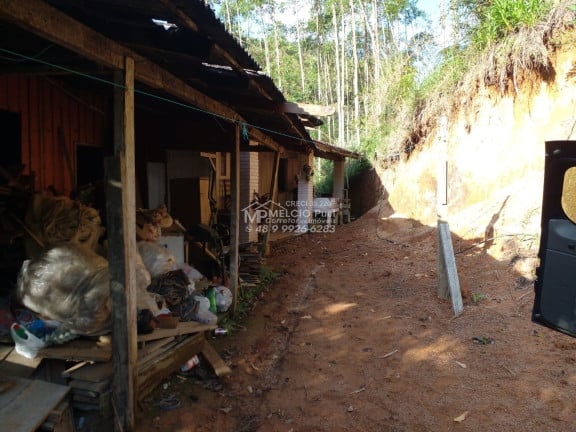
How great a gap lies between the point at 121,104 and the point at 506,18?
9.66m

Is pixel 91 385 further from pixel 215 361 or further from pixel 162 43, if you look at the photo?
pixel 162 43

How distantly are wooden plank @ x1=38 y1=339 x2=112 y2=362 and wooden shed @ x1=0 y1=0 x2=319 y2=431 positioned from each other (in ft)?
0.15

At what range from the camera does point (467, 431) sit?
10.5 feet

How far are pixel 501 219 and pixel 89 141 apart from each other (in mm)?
7461

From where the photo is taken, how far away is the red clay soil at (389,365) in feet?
11.1

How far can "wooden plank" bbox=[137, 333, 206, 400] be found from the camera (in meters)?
3.38

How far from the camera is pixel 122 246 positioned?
118 inches

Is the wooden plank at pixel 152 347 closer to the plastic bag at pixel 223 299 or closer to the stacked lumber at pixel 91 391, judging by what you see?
the stacked lumber at pixel 91 391

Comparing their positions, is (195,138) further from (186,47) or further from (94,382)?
(94,382)

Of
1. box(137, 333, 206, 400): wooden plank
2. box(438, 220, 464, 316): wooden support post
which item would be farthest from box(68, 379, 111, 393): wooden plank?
box(438, 220, 464, 316): wooden support post

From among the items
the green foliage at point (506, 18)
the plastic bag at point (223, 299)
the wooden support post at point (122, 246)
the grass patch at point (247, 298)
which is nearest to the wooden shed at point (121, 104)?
the wooden support post at point (122, 246)

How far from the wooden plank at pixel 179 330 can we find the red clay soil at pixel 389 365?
1.43 ft

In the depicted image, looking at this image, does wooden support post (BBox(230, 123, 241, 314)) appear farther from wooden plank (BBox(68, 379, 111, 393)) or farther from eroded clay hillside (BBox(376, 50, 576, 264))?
eroded clay hillside (BBox(376, 50, 576, 264))

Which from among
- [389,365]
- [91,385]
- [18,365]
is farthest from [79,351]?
[389,365]
